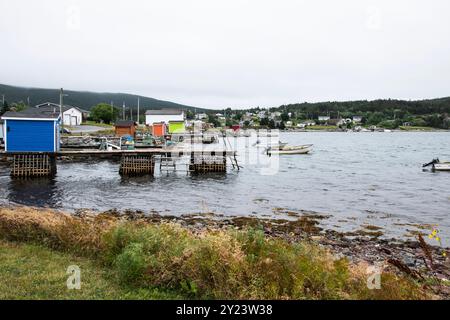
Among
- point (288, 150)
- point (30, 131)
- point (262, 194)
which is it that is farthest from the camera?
point (288, 150)

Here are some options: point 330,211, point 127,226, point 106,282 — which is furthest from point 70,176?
point 106,282

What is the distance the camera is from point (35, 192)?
84.9ft

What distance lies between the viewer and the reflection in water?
2290cm

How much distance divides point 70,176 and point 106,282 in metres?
27.4

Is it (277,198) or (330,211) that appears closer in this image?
(330,211)

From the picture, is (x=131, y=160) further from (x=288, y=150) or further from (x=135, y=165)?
(x=288, y=150)

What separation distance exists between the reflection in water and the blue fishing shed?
2614 millimetres

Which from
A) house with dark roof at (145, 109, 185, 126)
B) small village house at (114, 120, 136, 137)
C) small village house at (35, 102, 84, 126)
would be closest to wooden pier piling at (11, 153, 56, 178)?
small village house at (114, 120, 136, 137)

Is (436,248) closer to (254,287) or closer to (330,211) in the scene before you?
(330,211)

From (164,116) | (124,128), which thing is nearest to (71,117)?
(164,116)

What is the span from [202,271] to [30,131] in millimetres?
27240

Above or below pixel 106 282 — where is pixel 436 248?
below

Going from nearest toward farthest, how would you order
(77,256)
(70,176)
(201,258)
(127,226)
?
(201,258) → (77,256) → (127,226) → (70,176)
